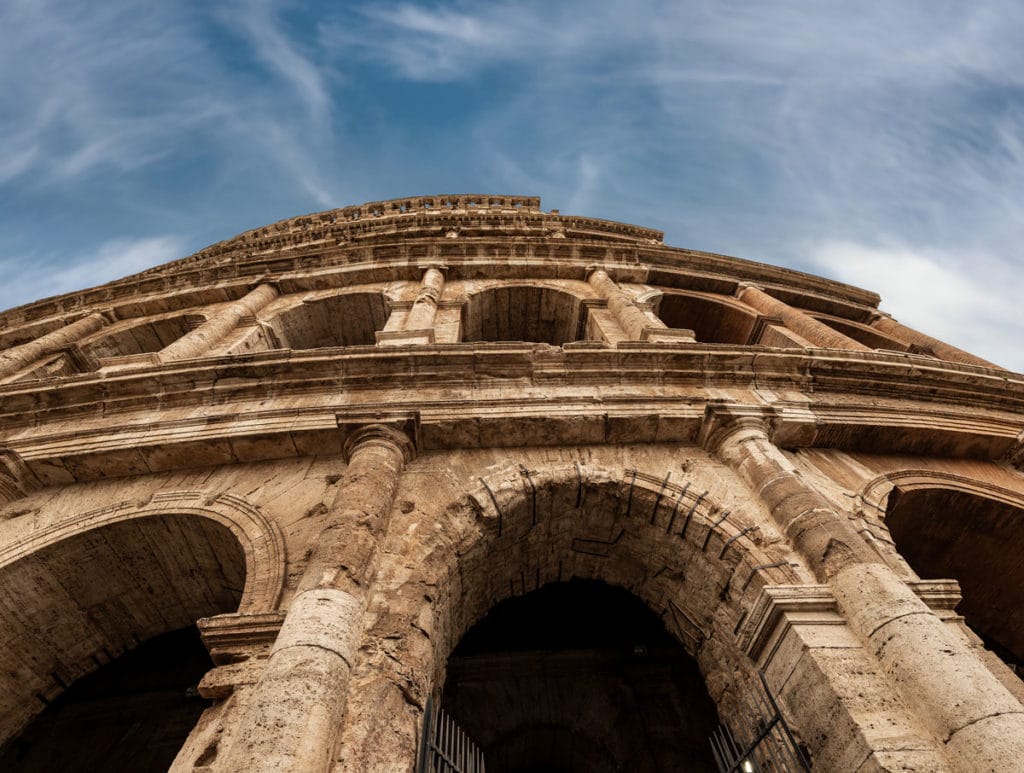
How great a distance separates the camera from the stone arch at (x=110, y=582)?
16.4ft

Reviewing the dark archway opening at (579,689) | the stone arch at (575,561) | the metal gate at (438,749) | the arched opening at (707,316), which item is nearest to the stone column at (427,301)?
the stone arch at (575,561)

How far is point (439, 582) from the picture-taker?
174 inches

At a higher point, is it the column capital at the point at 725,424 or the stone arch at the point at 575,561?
the column capital at the point at 725,424

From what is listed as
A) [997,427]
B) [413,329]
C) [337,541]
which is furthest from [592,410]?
[997,427]

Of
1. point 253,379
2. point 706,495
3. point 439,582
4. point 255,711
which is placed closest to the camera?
point 255,711

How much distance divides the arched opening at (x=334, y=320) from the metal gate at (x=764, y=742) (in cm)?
907

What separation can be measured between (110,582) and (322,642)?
3.35m

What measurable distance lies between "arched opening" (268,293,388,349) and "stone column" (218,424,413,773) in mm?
6806

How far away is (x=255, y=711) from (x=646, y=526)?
11.5 feet

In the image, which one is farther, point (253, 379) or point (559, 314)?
point (559, 314)

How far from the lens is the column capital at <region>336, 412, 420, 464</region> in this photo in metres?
5.44

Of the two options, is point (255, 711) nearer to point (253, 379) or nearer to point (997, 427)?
point (253, 379)

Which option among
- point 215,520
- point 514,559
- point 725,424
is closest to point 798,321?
point 725,424

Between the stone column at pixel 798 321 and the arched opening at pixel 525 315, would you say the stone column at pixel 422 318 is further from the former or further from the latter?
the stone column at pixel 798 321
